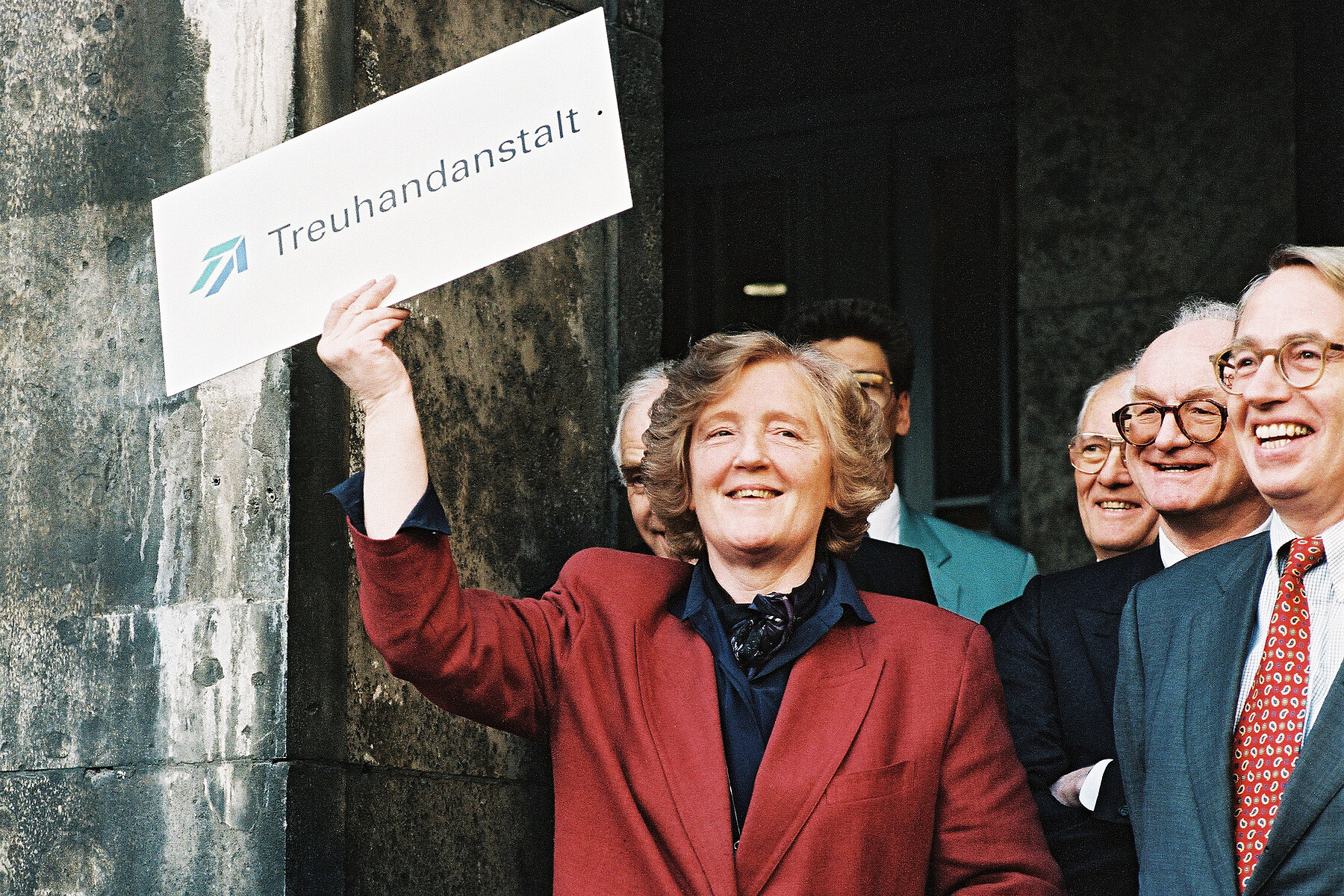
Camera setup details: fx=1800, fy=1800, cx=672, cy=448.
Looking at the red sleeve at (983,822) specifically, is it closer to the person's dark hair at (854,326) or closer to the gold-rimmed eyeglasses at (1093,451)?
the gold-rimmed eyeglasses at (1093,451)

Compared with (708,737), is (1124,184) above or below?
above

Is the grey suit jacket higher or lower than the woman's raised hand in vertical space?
lower

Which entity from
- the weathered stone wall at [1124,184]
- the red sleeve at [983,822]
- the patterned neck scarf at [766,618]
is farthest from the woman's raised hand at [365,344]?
the weathered stone wall at [1124,184]

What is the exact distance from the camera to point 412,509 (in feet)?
9.12

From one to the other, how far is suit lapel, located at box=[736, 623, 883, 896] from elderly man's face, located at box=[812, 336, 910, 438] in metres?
1.77

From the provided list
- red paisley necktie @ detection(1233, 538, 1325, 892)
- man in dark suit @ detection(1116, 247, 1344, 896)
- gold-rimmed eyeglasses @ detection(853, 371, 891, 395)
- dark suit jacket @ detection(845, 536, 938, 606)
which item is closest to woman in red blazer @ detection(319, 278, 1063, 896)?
man in dark suit @ detection(1116, 247, 1344, 896)

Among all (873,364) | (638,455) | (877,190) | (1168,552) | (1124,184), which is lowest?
(1168,552)

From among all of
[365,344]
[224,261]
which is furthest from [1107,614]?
[224,261]

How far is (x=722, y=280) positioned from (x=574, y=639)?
6.75 meters

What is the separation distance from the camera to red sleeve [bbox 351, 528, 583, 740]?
2.77 metres

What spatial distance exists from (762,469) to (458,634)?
63cm

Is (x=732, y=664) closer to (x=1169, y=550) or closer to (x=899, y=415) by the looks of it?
(x=1169, y=550)

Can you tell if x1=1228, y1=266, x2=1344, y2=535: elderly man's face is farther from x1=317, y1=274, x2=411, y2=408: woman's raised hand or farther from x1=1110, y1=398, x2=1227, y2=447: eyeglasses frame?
x1=317, y1=274, x2=411, y2=408: woman's raised hand

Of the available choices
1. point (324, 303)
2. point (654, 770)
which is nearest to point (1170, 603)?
point (654, 770)
